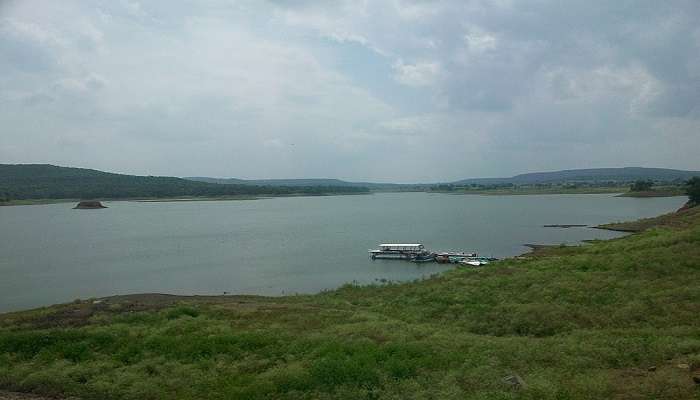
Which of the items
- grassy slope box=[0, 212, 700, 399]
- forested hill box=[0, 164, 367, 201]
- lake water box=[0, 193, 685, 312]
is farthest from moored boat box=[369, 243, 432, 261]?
forested hill box=[0, 164, 367, 201]

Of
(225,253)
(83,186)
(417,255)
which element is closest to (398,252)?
(417,255)

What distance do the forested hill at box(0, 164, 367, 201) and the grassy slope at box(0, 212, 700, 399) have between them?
152236 mm

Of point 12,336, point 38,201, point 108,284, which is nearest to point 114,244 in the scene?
point 108,284

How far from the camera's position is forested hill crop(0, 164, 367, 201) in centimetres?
15712

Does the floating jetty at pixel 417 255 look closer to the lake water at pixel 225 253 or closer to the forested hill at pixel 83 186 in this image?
the lake water at pixel 225 253

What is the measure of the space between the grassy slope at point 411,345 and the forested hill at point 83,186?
152236 mm

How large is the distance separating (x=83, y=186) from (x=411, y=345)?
181111 millimetres

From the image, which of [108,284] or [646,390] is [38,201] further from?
[646,390]

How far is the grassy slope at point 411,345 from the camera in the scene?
9.14 meters

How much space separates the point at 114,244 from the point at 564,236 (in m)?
50.9

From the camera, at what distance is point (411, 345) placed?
452 inches

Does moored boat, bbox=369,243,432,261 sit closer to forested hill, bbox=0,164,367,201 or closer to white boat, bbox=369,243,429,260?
white boat, bbox=369,243,429,260

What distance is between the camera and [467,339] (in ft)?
40.2

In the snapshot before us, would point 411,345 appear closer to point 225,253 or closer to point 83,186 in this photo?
point 225,253
